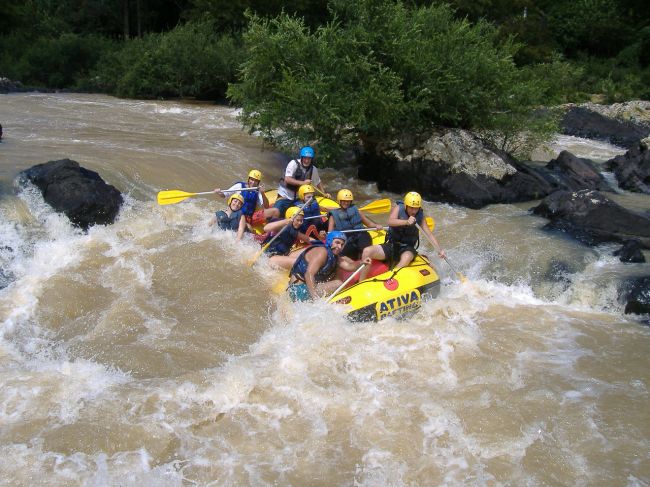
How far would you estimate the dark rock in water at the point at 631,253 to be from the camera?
7.82m

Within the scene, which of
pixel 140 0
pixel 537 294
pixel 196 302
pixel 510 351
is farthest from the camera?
pixel 140 0

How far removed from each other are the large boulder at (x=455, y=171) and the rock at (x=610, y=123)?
7023mm

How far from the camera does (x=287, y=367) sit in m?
5.27

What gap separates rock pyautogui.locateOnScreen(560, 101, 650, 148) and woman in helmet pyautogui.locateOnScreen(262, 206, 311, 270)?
12.4 metres

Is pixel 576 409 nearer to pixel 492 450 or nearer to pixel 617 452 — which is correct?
pixel 617 452

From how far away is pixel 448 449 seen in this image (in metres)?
4.40

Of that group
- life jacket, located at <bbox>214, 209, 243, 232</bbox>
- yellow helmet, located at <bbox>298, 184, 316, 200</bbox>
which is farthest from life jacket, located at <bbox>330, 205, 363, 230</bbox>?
life jacket, located at <bbox>214, 209, 243, 232</bbox>

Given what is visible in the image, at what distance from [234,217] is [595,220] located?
16.6 feet

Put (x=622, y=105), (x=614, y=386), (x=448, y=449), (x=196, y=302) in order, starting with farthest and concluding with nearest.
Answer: (x=622, y=105), (x=196, y=302), (x=614, y=386), (x=448, y=449)

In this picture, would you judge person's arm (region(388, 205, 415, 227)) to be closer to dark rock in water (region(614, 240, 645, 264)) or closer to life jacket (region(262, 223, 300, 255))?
life jacket (region(262, 223, 300, 255))

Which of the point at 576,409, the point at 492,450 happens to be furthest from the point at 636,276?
the point at 492,450

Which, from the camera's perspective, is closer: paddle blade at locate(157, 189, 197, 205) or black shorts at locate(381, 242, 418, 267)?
black shorts at locate(381, 242, 418, 267)

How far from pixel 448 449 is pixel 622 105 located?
62.7 feet

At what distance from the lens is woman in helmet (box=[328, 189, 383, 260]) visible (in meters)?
7.10
